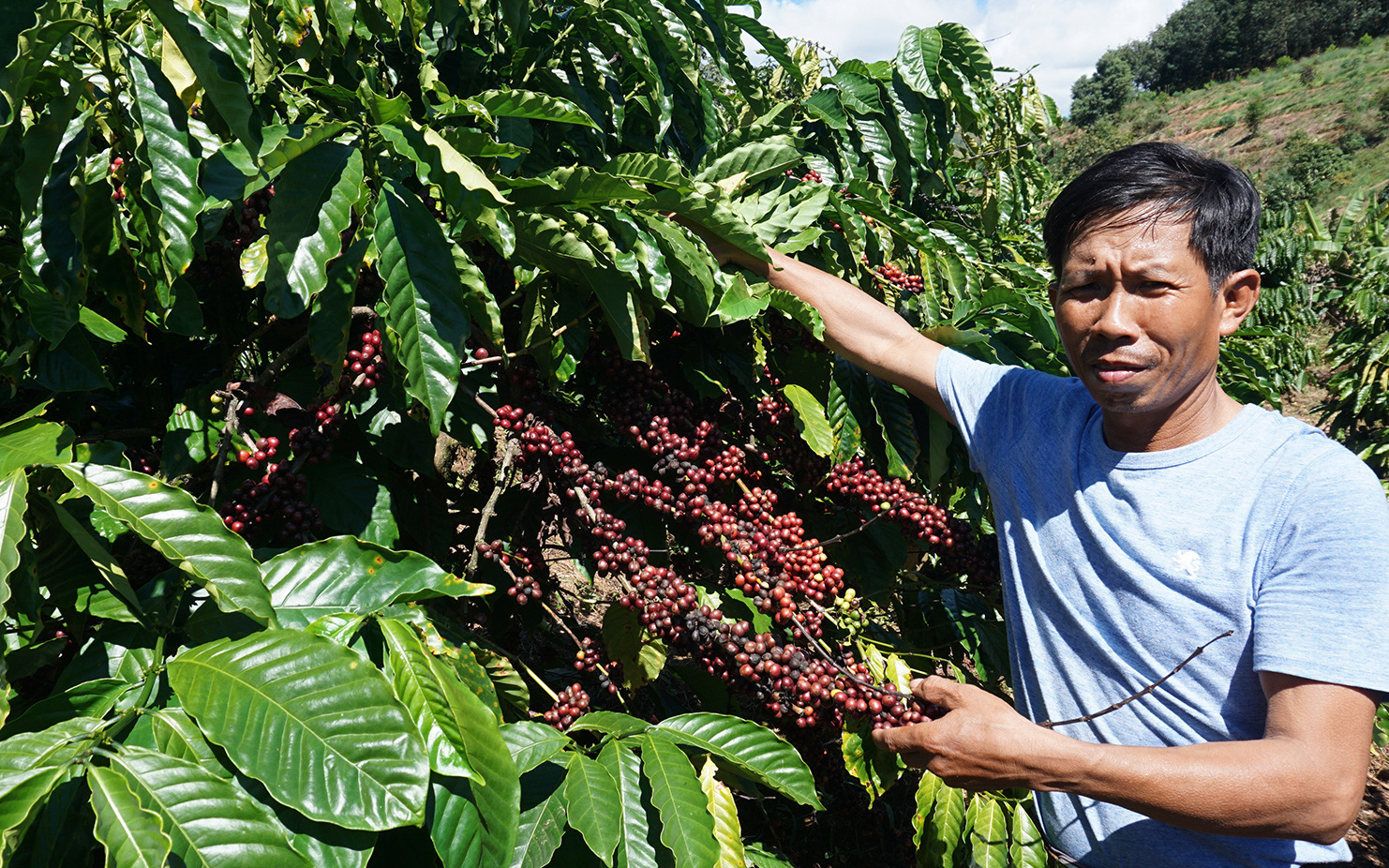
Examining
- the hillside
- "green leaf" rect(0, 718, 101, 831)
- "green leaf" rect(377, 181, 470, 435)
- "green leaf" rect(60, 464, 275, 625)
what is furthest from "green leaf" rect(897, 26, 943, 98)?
the hillside

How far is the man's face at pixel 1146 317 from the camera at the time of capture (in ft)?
4.76

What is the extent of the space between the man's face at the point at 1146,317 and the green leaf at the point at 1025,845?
831mm

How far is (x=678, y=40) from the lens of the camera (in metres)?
1.87

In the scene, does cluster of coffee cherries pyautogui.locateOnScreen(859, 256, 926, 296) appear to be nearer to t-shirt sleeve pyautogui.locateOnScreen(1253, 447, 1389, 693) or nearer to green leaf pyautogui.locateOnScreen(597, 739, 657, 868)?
t-shirt sleeve pyautogui.locateOnScreen(1253, 447, 1389, 693)

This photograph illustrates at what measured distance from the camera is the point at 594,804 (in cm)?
125

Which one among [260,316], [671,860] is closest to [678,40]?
[260,316]

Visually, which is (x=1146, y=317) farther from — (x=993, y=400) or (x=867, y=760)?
(x=867, y=760)

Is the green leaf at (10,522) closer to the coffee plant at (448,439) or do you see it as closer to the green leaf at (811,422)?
the coffee plant at (448,439)

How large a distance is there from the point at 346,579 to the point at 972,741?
1034 mm

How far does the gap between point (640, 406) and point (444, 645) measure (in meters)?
0.63

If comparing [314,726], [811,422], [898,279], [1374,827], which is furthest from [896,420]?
[1374,827]

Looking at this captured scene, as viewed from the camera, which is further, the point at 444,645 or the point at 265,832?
the point at 444,645

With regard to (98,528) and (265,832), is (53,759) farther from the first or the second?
(98,528)

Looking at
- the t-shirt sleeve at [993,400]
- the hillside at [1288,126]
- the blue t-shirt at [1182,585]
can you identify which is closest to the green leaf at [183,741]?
the blue t-shirt at [1182,585]
